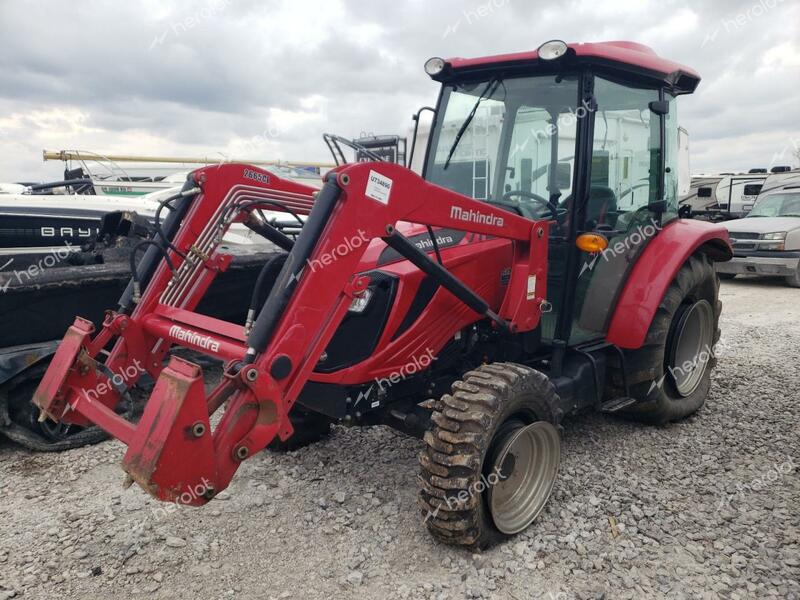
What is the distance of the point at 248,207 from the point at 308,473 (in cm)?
157

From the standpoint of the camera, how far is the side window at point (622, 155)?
3479 mm

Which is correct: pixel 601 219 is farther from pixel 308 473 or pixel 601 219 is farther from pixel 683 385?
pixel 308 473

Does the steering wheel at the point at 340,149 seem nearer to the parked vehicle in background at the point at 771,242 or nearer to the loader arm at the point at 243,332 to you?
the loader arm at the point at 243,332

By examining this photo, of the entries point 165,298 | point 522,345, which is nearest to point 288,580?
point 165,298

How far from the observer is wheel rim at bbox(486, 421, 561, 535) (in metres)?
2.82

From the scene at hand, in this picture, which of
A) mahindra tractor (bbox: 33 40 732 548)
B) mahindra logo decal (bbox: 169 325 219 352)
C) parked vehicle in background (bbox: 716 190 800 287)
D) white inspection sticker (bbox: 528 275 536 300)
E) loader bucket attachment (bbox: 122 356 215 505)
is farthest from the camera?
parked vehicle in background (bbox: 716 190 800 287)

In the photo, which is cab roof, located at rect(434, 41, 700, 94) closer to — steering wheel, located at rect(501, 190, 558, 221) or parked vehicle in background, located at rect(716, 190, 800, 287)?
steering wheel, located at rect(501, 190, 558, 221)

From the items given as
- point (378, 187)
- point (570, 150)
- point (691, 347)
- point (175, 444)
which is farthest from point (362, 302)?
point (691, 347)

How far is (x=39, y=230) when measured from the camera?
6062mm

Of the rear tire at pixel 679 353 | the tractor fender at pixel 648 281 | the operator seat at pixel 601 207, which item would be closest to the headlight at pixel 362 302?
the operator seat at pixel 601 207

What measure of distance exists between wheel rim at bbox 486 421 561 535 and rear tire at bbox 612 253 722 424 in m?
1.01

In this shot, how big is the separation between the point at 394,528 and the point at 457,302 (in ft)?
3.83

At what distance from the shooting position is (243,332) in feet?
8.71

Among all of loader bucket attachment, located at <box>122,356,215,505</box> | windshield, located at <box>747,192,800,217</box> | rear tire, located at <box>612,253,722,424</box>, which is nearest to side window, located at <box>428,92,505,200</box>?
rear tire, located at <box>612,253,722,424</box>
